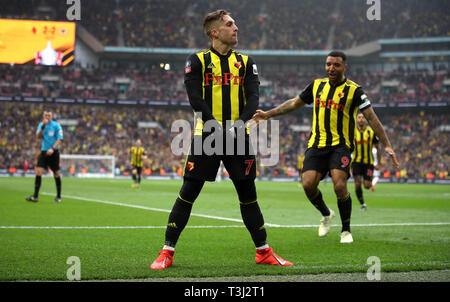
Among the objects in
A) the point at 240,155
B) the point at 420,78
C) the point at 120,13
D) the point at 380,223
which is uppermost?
the point at 120,13

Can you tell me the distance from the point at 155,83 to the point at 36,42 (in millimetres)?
14478

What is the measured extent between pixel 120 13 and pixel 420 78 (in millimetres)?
31767

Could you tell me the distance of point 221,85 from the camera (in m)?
5.04

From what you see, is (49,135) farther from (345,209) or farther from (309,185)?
(345,209)

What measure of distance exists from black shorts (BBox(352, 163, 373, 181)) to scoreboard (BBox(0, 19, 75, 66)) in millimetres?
35128

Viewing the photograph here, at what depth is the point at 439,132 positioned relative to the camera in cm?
5100

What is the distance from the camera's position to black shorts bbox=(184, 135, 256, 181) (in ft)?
16.4

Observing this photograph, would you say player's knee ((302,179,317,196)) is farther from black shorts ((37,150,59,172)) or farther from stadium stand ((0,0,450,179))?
stadium stand ((0,0,450,179))

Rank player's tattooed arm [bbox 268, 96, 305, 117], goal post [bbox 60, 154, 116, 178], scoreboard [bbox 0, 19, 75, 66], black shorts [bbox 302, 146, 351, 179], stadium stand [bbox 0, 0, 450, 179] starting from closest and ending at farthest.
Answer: player's tattooed arm [bbox 268, 96, 305, 117], black shorts [bbox 302, 146, 351, 179], goal post [bbox 60, 154, 116, 178], scoreboard [bbox 0, 19, 75, 66], stadium stand [bbox 0, 0, 450, 179]

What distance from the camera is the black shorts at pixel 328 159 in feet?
22.8

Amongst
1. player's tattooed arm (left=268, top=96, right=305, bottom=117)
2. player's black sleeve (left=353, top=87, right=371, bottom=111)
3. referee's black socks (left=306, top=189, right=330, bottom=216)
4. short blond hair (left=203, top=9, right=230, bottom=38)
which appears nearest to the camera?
short blond hair (left=203, top=9, right=230, bottom=38)

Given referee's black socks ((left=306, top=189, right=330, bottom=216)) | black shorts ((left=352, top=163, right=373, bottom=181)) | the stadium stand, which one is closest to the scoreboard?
the stadium stand

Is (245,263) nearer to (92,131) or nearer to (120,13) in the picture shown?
(92,131)
